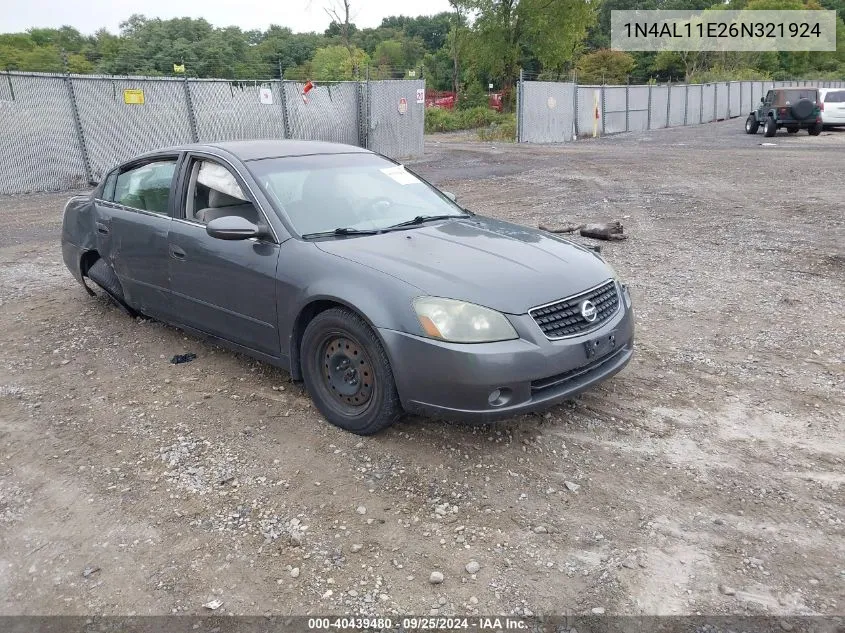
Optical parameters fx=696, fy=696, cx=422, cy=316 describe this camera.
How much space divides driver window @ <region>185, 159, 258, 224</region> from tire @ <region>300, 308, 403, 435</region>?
104 centimetres

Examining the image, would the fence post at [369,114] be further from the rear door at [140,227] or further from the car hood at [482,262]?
the car hood at [482,262]

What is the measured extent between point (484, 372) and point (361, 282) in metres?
0.83

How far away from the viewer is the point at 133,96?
15000 millimetres

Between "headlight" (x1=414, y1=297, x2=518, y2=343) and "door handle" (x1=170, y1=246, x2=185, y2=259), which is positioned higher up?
"door handle" (x1=170, y1=246, x2=185, y2=259)

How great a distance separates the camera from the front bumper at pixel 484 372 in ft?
11.0

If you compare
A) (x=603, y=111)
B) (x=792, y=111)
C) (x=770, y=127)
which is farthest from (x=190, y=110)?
(x=792, y=111)

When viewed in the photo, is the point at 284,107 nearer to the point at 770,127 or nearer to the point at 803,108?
the point at 770,127

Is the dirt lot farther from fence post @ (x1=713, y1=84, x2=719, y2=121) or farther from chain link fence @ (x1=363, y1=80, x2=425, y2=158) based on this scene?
fence post @ (x1=713, y1=84, x2=719, y2=121)

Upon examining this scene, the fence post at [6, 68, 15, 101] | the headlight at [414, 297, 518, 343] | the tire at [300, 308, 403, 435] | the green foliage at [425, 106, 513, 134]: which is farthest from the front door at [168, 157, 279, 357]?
the green foliage at [425, 106, 513, 134]

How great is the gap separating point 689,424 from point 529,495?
1208 millimetres

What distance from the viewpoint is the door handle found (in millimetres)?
4660

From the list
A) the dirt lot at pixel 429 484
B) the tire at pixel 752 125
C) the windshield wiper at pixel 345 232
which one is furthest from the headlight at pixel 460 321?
the tire at pixel 752 125

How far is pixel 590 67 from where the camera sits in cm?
7000

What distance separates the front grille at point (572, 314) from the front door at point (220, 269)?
1.58 metres
